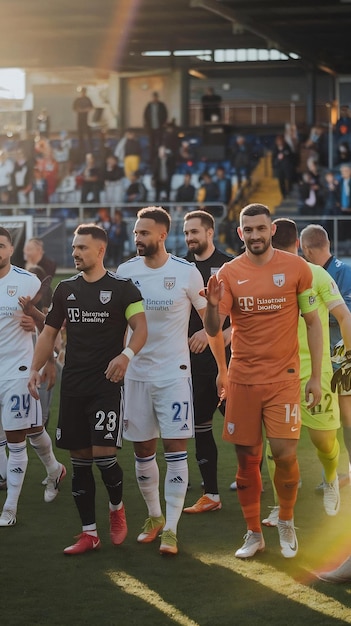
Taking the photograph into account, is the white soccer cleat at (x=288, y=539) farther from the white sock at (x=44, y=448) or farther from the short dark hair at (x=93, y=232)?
the white sock at (x=44, y=448)

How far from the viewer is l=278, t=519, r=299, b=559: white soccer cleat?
243 inches

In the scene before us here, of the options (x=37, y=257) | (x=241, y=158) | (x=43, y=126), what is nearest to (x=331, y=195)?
(x=241, y=158)

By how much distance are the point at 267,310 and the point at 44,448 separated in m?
2.52

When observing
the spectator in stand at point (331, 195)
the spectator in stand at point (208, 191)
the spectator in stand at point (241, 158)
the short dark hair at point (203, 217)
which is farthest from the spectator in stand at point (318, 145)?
the short dark hair at point (203, 217)

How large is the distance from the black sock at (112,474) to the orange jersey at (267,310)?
884 millimetres

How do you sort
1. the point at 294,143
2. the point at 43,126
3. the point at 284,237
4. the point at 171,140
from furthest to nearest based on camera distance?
the point at 43,126 < the point at 171,140 < the point at 294,143 < the point at 284,237

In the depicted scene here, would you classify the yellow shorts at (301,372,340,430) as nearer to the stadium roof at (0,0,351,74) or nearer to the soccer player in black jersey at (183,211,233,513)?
the soccer player in black jersey at (183,211,233,513)

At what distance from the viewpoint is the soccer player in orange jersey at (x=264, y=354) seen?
6031 millimetres

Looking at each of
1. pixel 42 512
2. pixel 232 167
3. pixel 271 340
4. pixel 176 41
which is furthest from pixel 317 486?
pixel 176 41

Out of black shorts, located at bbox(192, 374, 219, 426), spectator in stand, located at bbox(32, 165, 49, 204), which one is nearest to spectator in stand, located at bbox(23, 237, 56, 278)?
black shorts, located at bbox(192, 374, 219, 426)

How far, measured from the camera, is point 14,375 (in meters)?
7.21

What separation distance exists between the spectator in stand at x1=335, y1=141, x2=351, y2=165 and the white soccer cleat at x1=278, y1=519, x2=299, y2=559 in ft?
65.7

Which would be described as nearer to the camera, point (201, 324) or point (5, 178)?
point (201, 324)

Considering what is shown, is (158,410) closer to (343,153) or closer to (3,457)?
(3,457)
